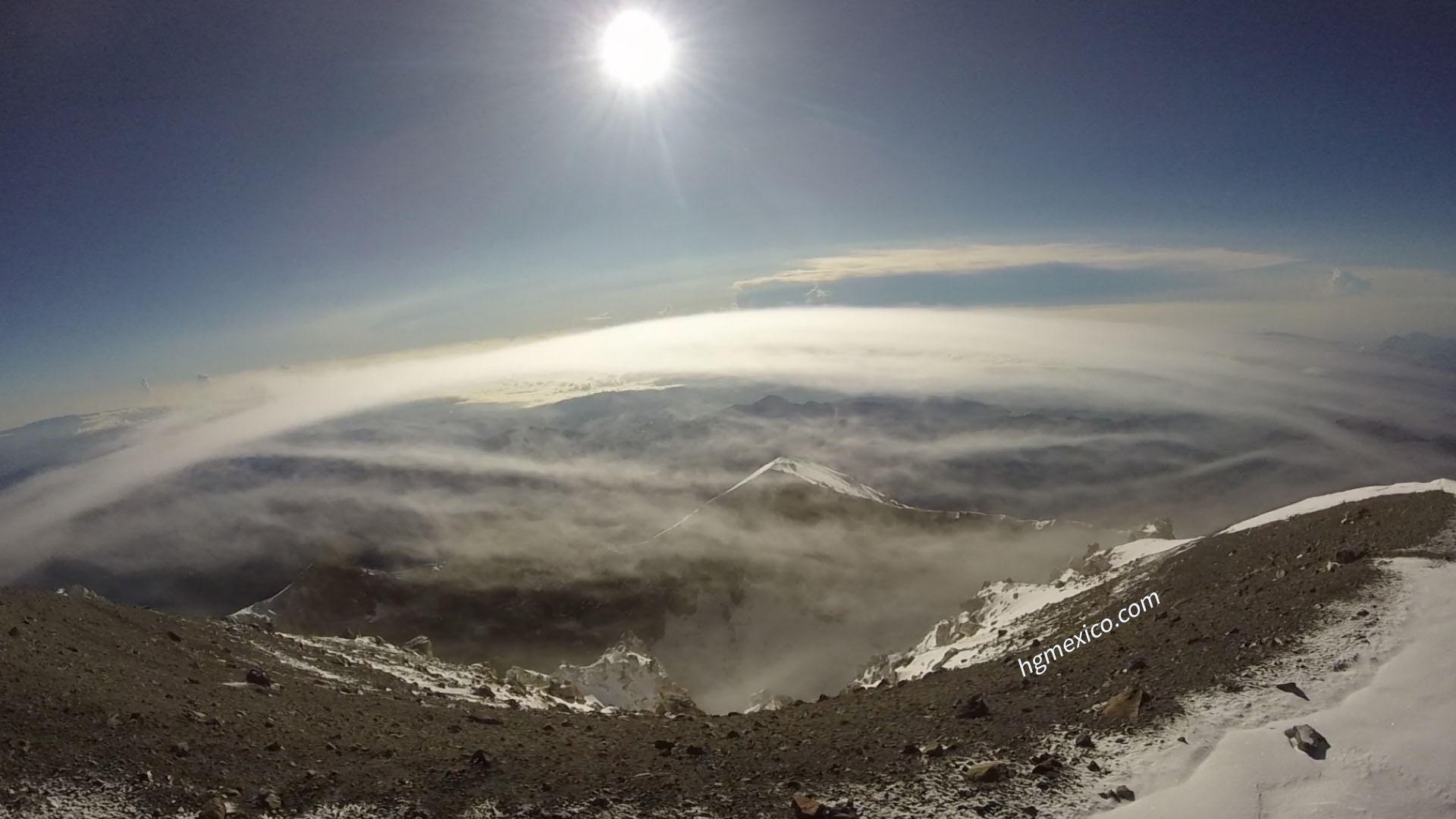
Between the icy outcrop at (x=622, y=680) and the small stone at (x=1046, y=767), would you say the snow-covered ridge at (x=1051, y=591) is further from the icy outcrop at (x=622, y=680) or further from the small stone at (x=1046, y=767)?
the icy outcrop at (x=622, y=680)

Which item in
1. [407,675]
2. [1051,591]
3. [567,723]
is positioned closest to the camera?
[567,723]

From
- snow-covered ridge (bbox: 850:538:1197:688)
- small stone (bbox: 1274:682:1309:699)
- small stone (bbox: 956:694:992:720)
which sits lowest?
snow-covered ridge (bbox: 850:538:1197:688)

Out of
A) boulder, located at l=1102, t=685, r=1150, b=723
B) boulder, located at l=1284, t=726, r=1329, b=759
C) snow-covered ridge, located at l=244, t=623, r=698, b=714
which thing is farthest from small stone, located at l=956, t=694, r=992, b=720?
snow-covered ridge, located at l=244, t=623, r=698, b=714

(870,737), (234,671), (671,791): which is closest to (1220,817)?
(870,737)

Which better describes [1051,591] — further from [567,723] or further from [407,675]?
[407,675]

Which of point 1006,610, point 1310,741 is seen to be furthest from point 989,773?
point 1006,610

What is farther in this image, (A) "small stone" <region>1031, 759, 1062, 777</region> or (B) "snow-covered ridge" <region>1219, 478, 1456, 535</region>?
(B) "snow-covered ridge" <region>1219, 478, 1456, 535</region>

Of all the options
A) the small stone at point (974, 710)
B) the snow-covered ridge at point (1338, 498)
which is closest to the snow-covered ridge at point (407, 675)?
the small stone at point (974, 710)

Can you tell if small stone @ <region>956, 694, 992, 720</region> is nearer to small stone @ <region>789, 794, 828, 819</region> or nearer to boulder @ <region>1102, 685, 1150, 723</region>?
boulder @ <region>1102, 685, 1150, 723</region>

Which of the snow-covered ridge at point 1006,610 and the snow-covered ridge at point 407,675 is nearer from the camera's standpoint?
the snow-covered ridge at point 407,675
